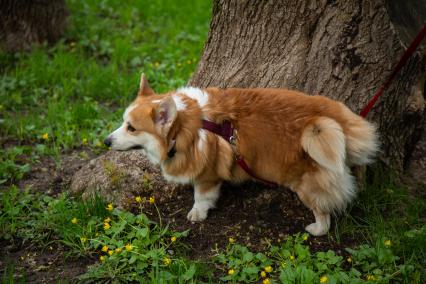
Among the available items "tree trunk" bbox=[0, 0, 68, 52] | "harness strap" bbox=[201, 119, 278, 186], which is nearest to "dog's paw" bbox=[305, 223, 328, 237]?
"harness strap" bbox=[201, 119, 278, 186]

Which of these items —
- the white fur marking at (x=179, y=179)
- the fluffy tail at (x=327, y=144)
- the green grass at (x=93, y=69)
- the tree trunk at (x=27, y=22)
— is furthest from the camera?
the tree trunk at (x=27, y=22)

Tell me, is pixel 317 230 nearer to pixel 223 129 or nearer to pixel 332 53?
pixel 223 129

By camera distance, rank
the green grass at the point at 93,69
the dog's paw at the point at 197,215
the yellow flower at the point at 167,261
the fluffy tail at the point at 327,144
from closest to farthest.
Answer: the fluffy tail at the point at 327,144 → the yellow flower at the point at 167,261 → the dog's paw at the point at 197,215 → the green grass at the point at 93,69

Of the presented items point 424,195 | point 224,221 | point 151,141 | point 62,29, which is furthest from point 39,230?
point 62,29

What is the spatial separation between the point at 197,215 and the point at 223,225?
0.19 meters

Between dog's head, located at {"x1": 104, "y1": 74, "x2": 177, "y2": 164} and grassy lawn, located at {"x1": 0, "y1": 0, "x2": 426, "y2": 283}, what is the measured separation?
0.44m

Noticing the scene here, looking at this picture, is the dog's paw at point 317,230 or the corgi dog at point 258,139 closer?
the corgi dog at point 258,139

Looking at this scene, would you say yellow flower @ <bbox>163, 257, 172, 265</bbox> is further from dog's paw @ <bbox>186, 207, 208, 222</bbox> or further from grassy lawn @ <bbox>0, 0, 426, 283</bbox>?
dog's paw @ <bbox>186, 207, 208, 222</bbox>

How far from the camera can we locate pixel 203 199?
3422 millimetres

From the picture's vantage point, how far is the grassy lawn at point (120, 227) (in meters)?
2.93

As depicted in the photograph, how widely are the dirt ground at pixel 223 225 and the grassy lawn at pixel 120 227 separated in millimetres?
35

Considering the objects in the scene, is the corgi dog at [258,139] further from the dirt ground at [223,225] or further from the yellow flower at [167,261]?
the yellow flower at [167,261]

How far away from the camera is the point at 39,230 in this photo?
133 inches

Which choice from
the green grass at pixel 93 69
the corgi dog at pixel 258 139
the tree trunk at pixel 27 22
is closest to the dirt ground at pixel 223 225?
the corgi dog at pixel 258 139
